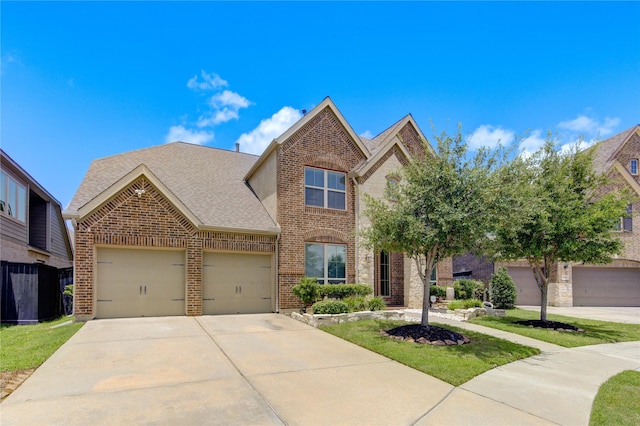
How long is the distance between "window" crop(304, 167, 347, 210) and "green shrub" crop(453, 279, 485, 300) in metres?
6.86

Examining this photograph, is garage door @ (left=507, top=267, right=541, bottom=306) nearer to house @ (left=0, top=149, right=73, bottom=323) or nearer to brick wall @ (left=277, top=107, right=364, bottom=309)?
brick wall @ (left=277, top=107, right=364, bottom=309)

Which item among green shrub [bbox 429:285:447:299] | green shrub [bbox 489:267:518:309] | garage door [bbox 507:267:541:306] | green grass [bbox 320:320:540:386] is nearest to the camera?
green grass [bbox 320:320:540:386]

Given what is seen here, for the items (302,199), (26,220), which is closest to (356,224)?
(302,199)

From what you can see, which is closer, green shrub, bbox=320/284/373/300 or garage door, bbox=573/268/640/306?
green shrub, bbox=320/284/373/300

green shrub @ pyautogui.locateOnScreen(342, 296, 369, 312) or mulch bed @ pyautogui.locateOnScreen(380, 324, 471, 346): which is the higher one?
green shrub @ pyautogui.locateOnScreen(342, 296, 369, 312)

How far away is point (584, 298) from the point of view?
23.0 m

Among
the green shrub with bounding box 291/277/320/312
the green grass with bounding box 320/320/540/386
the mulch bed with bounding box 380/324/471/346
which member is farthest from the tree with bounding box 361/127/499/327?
the green shrub with bounding box 291/277/320/312

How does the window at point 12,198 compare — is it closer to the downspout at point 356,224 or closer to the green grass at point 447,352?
the downspout at point 356,224

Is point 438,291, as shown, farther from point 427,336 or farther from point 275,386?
point 275,386

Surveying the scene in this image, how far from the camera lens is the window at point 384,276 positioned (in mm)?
16469

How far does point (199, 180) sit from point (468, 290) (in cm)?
1317

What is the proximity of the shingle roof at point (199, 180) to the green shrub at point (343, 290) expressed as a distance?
297cm

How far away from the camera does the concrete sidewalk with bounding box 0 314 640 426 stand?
4.98 metres

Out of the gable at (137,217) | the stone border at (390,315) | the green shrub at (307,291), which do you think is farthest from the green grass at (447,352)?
the gable at (137,217)
